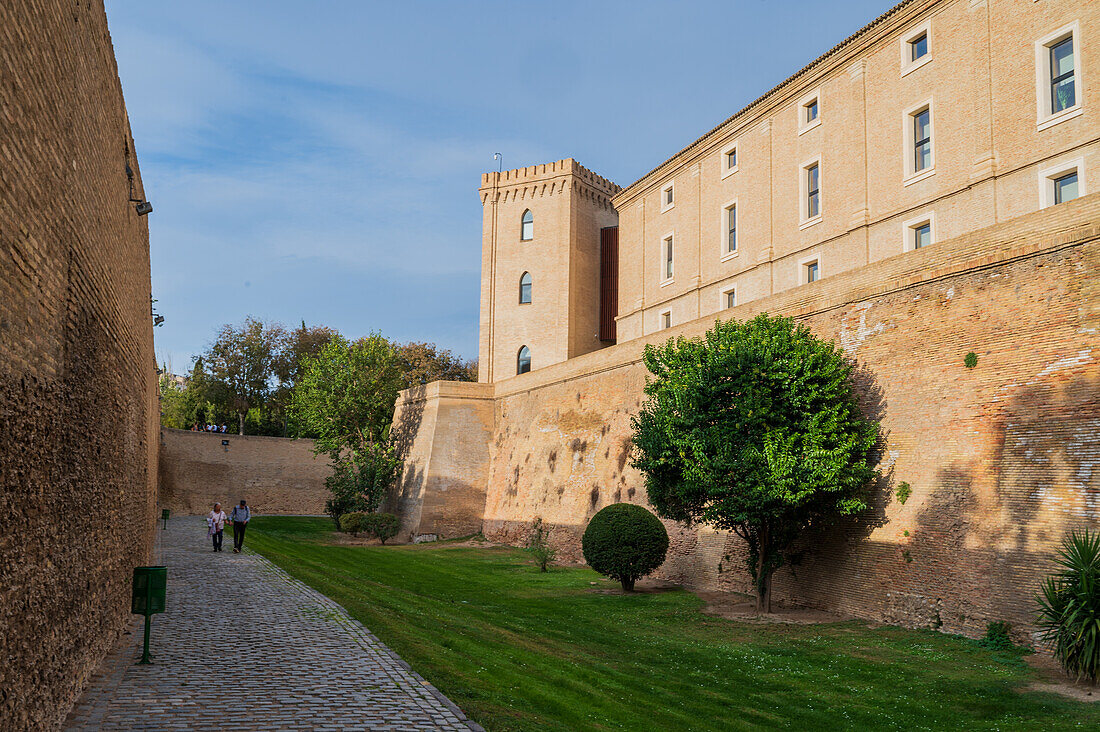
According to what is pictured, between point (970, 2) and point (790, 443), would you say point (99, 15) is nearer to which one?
point (790, 443)

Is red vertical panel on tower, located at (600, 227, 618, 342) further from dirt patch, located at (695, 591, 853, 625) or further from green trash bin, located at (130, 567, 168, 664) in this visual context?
green trash bin, located at (130, 567, 168, 664)

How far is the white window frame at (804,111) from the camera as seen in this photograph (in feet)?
84.8

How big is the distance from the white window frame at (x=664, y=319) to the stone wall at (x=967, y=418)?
13.4 m

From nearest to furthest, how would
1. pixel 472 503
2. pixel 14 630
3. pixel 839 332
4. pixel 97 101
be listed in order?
1. pixel 14 630
2. pixel 97 101
3. pixel 839 332
4. pixel 472 503

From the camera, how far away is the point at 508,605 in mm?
17094

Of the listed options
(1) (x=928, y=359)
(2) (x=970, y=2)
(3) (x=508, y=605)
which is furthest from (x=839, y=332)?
(2) (x=970, y=2)

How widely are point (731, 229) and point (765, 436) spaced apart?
1641cm

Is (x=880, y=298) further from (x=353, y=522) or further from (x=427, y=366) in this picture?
(x=427, y=366)

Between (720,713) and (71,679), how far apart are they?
7062 mm

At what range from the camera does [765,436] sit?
14789 millimetres

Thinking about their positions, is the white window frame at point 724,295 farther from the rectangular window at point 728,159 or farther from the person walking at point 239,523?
the person walking at point 239,523

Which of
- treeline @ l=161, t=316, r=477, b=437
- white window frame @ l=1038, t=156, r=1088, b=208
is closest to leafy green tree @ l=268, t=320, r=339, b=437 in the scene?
treeline @ l=161, t=316, r=477, b=437

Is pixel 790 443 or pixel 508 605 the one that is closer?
pixel 790 443

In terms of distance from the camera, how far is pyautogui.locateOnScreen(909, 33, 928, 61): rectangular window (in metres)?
22.4
